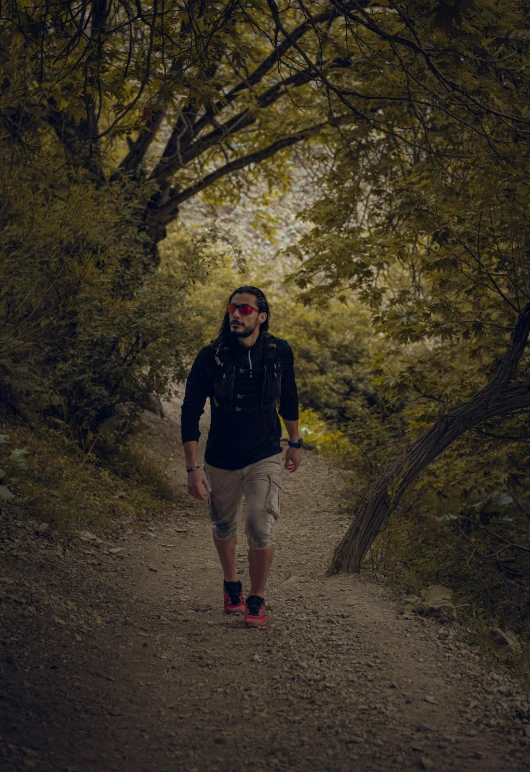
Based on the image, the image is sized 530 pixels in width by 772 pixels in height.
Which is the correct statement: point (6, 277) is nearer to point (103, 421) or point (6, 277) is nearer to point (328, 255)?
point (103, 421)

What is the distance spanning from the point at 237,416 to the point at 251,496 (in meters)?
0.48

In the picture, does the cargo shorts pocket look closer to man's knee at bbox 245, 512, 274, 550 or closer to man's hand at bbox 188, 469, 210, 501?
man's knee at bbox 245, 512, 274, 550

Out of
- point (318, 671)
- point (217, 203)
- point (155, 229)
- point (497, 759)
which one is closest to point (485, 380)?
point (318, 671)

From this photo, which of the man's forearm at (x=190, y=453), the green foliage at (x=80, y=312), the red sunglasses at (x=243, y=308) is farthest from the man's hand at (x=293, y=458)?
the green foliage at (x=80, y=312)

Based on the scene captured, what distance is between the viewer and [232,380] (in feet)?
14.4

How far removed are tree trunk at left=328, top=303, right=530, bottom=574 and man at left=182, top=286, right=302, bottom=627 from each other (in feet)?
4.29

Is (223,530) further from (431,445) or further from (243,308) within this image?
(431,445)

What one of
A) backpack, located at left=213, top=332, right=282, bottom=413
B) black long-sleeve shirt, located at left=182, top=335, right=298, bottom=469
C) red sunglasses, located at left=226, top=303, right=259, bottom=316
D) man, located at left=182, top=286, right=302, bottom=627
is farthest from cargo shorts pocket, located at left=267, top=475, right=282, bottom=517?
red sunglasses, located at left=226, top=303, right=259, bottom=316

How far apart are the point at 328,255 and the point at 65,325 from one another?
3013mm

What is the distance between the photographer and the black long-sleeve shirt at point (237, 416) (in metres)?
4.45

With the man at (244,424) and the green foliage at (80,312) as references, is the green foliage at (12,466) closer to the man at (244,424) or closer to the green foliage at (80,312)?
the green foliage at (80,312)

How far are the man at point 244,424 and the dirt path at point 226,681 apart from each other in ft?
1.94

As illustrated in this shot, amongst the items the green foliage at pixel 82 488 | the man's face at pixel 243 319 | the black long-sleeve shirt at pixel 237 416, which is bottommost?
the green foliage at pixel 82 488

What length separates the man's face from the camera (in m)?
4.45
